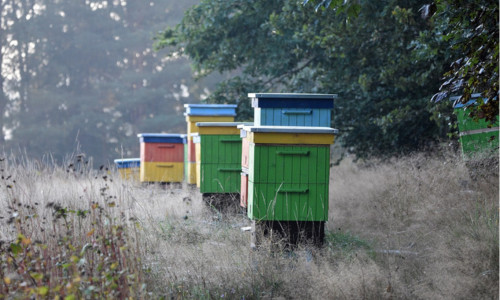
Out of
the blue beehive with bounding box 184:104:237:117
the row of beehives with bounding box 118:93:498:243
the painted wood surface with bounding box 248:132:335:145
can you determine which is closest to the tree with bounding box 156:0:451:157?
the row of beehives with bounding box 118:93:498:243

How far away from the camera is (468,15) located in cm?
562

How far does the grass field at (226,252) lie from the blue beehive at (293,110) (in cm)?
122

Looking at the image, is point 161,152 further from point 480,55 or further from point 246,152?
point 480,55

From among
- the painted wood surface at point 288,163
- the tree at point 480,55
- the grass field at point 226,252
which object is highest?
the tree at point 480,55

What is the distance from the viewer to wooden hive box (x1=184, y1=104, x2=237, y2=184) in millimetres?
10784

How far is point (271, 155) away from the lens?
Result: 6223 millimetres

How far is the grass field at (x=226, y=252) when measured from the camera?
4367 millimetres

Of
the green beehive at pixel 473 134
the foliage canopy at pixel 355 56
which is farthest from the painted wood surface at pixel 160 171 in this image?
the green beehive at pixel 473 134

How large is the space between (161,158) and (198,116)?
2.21 metres

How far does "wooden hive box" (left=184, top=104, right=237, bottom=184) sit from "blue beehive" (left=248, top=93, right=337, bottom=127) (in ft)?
9.12

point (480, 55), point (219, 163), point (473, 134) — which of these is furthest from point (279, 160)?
point (473, 134)

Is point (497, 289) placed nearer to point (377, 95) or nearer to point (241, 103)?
point (377, 95)

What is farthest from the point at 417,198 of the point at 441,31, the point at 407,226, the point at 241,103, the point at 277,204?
the point at 241,103

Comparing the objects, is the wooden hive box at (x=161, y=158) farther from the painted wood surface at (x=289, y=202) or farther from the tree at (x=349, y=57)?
the painted wood surface at (x=289, y=202)
